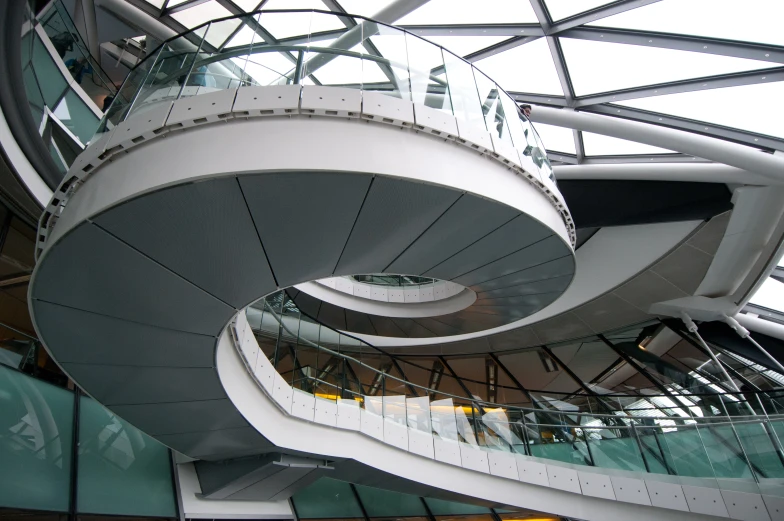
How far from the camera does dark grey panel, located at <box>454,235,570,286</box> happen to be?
20.8 feet

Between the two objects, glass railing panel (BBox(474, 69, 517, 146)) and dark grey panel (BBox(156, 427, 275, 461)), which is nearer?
glass railing panel (BBox(474, 69, 517, 146))

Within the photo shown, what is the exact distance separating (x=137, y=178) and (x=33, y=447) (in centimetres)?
622

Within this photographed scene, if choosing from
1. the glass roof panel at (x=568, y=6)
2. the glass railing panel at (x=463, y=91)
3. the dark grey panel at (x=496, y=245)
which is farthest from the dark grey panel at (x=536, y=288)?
the glass roof panel at (x=568, y=6)

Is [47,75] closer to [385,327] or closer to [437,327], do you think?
[385,327]

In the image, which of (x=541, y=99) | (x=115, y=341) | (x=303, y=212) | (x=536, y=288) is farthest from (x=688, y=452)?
(x=115, y=341)

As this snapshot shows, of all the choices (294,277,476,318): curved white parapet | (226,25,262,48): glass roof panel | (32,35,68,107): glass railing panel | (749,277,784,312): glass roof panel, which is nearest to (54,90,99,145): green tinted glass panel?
(32,35,68,107): glass railing panel

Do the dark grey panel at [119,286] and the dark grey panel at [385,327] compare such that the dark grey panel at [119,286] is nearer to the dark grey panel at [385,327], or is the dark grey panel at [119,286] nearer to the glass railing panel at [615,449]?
the glass railing panel at [615,449]

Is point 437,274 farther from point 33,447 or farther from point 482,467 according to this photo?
point 33,447

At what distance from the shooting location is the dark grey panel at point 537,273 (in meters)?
7.03

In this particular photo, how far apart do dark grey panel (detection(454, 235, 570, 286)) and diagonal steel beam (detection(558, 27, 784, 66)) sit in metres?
6.44

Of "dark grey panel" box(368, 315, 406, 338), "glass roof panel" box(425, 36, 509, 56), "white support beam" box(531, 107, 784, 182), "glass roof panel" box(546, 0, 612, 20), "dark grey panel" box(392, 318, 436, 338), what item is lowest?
"white support beam" box(531, 107, 784, 182)

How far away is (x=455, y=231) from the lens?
5.72m

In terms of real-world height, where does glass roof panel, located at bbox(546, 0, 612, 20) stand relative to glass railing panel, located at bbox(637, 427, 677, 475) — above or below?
above

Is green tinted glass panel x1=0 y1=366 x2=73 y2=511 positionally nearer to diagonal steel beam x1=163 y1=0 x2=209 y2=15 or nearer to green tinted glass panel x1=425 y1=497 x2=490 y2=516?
green tinted glass panel x1=425 y1=497 x2=490 y2=516
